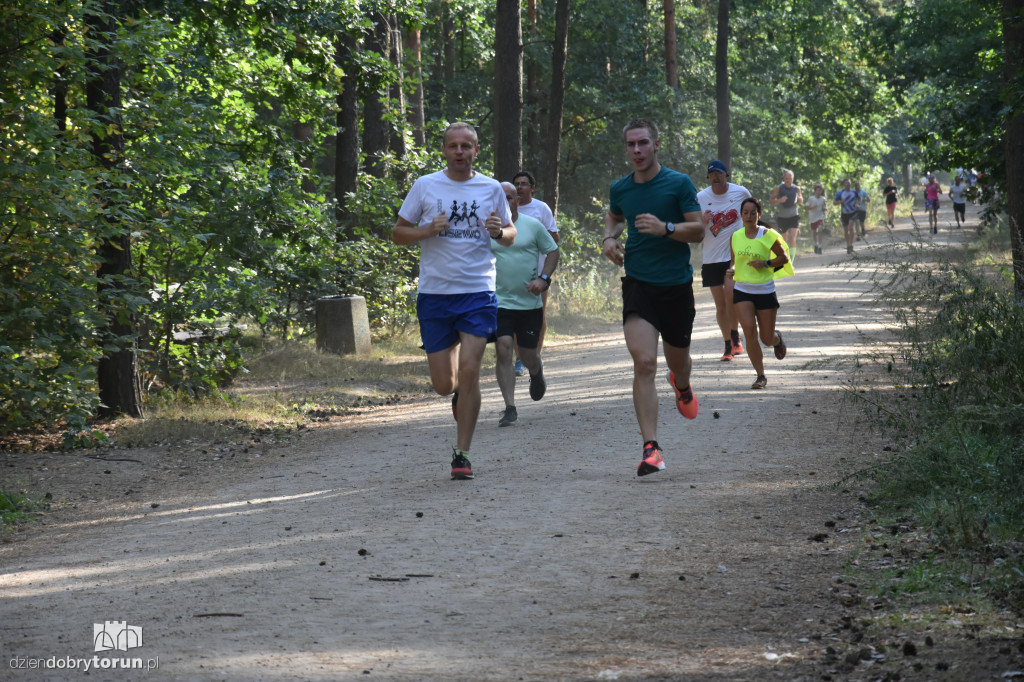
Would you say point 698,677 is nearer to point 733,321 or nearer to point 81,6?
point 81,6

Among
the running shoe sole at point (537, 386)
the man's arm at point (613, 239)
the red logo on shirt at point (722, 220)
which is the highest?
the red logo on shirt at point (722, 220)

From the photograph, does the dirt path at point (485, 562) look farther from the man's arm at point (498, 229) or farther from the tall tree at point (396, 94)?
the tall tree at point (396, 94)

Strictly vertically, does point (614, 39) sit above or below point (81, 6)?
above

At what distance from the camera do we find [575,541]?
5621mm

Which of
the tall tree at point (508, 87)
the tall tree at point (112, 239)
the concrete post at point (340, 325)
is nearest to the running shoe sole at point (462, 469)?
the tall tree at point (112, 239)

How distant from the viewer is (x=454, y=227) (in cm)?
734

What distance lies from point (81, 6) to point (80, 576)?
5.74 meters

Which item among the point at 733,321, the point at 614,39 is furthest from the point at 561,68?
the point at 733,321

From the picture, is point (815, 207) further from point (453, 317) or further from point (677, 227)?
point (453, 317)

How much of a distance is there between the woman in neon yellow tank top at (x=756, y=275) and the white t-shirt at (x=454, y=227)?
13.8 ft

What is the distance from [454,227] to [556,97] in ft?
56.5

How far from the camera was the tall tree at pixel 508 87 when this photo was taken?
17.1m

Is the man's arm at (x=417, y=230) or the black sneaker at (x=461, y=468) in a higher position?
the man's arm at (x=417, y=230)

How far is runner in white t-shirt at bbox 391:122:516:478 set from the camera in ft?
24.0
